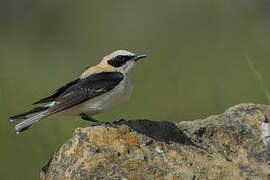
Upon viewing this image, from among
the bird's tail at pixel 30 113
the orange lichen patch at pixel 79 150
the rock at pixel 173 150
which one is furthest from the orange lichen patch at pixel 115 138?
the bird's tail at pixel 30 113

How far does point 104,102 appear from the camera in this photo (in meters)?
5.52

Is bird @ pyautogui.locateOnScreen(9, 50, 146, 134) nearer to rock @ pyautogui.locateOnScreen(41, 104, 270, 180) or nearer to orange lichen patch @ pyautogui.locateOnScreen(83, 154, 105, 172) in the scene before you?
rock @ pyautogui.locateOnScreen(41, 104, 270, 180)

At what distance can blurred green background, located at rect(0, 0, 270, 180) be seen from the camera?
31.9 feet

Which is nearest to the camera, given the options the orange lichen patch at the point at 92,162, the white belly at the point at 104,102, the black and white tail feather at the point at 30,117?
the orange lichen patch at the point at 92,162

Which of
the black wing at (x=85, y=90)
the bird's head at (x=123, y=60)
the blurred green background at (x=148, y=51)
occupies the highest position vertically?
the bird's head at (x=123, y=60)

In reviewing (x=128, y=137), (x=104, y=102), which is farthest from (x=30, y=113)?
(x=128, y=137)

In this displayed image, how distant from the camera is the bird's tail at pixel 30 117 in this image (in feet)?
17.7

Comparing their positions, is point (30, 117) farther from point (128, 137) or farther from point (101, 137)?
point (128, 137)

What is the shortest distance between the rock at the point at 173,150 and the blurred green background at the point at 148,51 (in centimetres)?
236

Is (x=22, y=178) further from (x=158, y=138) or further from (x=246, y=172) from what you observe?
(x=246, y=172)

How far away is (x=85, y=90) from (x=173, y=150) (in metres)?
1.33

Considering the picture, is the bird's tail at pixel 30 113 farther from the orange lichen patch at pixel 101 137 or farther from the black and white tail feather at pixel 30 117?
the orange lichen patch at pixel 101 137

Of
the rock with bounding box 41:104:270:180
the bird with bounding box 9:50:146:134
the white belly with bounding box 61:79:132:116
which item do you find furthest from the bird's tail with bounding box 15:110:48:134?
the rock with bounding box 41:104:270:180

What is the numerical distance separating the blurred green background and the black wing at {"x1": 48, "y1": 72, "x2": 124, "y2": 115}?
162 cm
